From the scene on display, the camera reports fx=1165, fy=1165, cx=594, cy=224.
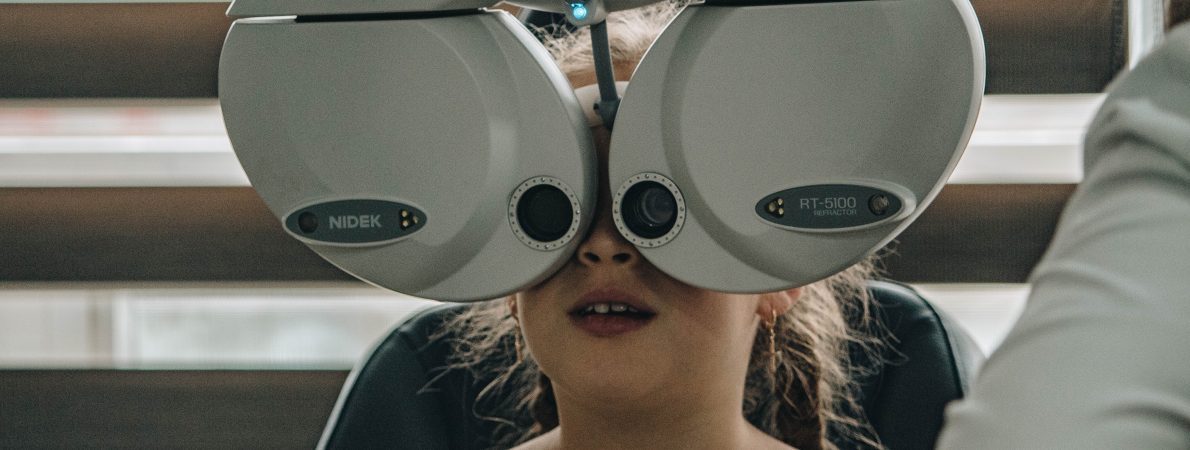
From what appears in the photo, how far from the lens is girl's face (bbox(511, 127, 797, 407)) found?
0.85m

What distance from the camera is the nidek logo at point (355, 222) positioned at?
2.36 ft

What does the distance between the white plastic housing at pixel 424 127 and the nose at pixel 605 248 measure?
0.05 m

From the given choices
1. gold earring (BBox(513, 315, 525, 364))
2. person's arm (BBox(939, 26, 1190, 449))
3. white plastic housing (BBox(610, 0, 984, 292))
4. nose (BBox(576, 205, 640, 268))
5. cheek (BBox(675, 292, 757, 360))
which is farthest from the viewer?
gold earring (BBox(513, 315, 525, 364))

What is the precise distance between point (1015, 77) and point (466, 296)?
3.44 ft

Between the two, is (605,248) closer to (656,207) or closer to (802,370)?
(656,207)

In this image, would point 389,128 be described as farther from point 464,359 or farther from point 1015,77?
point 1015,77

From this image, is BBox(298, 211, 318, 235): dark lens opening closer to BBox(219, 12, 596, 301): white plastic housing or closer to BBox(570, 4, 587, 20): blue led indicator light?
BBox(219, 12, 596, 301): white plastic housing

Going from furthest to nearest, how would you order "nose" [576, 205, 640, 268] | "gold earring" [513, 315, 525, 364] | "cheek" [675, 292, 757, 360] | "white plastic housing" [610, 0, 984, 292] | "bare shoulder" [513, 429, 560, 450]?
"gold earring" [513, 315, 525, 364], "bare shoulder" [513, 429, 560, 450], "cheek" [675, 292, 757, 360], "nose" [576, 205, 640, 268], "white plastic housing" [610, 0, 984, 292]

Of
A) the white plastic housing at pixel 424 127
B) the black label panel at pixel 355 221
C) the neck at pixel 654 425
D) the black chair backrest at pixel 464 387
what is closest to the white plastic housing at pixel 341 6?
the white plastic housing at pixel 424 127

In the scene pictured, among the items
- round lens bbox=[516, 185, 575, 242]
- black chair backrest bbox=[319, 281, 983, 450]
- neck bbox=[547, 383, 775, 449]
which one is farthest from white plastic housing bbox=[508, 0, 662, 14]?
black chair backrest bbox=[319, 281, 983, 450]

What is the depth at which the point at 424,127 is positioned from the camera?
0.70m

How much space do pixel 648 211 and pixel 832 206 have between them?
0.36ft

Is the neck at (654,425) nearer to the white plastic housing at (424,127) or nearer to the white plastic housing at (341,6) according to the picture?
the white plastic housing at (424,127)

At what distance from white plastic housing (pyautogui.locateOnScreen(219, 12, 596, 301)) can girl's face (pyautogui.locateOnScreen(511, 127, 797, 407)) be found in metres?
0.11
